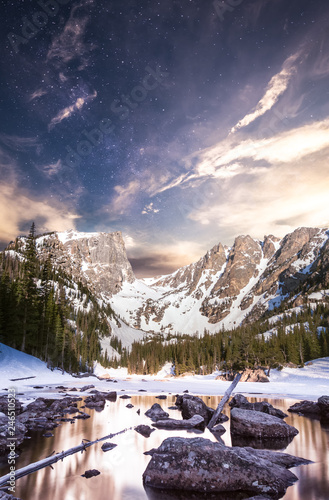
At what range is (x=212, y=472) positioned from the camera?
7.57 metres

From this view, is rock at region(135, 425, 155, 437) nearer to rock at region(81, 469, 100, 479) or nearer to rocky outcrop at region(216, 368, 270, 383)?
rock at region(81, 469, 100, 479)

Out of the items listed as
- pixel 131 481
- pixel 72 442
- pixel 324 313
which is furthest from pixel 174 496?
pixel 324 313

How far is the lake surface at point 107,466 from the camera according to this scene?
6637mm

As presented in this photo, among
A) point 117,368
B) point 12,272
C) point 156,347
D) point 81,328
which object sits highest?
point 12,272

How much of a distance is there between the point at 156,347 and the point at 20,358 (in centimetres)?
11186

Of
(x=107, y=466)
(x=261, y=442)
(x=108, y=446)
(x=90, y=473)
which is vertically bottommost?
(x=261, y=442)

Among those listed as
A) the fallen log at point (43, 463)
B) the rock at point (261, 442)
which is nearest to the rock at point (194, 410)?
the rock at point (261, 442)

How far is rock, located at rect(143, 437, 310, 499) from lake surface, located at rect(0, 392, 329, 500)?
1.35 ft

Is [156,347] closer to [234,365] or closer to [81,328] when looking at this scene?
[81,328]

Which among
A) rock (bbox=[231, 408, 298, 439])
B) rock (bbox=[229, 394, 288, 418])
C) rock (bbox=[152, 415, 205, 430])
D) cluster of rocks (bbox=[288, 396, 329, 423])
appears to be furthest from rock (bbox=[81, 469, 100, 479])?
cluster of rocks (bbox=[288, 396, 329, 423])

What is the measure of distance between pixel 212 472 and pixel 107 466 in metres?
3.34

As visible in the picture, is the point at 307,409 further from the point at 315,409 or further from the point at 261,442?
the point at 261,442

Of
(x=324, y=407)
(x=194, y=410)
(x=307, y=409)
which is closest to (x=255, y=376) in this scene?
(x=307, y=409)

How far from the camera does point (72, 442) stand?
432 inches
